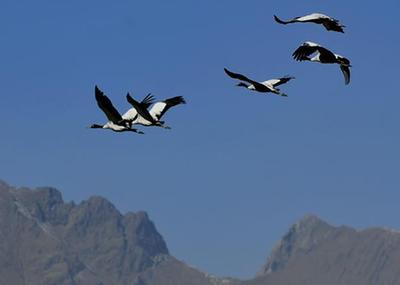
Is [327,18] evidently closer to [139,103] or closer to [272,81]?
[272,81]

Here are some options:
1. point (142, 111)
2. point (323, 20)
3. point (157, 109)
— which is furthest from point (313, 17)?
point (157, 109)

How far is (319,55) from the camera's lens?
2908 inches

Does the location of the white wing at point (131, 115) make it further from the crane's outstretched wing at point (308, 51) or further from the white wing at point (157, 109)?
the crane's outstretched wing at point (308, 51)

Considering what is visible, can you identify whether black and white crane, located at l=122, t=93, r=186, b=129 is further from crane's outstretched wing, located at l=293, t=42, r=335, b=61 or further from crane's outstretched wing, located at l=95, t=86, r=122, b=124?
crane's outstretched wing, located at l=293, t=42, r=335, b=61

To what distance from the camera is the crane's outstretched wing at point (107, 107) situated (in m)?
79.1

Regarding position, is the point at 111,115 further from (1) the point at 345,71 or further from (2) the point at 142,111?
(1) the point at 345,71

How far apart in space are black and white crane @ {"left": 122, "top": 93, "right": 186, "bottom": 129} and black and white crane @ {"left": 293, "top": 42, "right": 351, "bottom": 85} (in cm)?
922

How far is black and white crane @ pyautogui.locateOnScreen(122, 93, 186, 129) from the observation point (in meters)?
77.4

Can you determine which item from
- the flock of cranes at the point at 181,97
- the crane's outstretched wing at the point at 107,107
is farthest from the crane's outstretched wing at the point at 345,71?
the crane's outstretched wing at the point at 107,107

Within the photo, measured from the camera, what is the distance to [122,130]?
79.2 metres

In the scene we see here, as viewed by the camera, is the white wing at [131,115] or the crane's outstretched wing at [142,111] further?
the white wing at [131,115]

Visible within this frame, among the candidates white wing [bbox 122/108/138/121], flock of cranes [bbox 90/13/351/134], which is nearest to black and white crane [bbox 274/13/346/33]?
flock of cranes [bbox 90/13/351/134]

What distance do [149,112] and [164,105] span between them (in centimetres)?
431

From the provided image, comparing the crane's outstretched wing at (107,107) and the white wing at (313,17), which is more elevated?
the white wing at (313,17)
